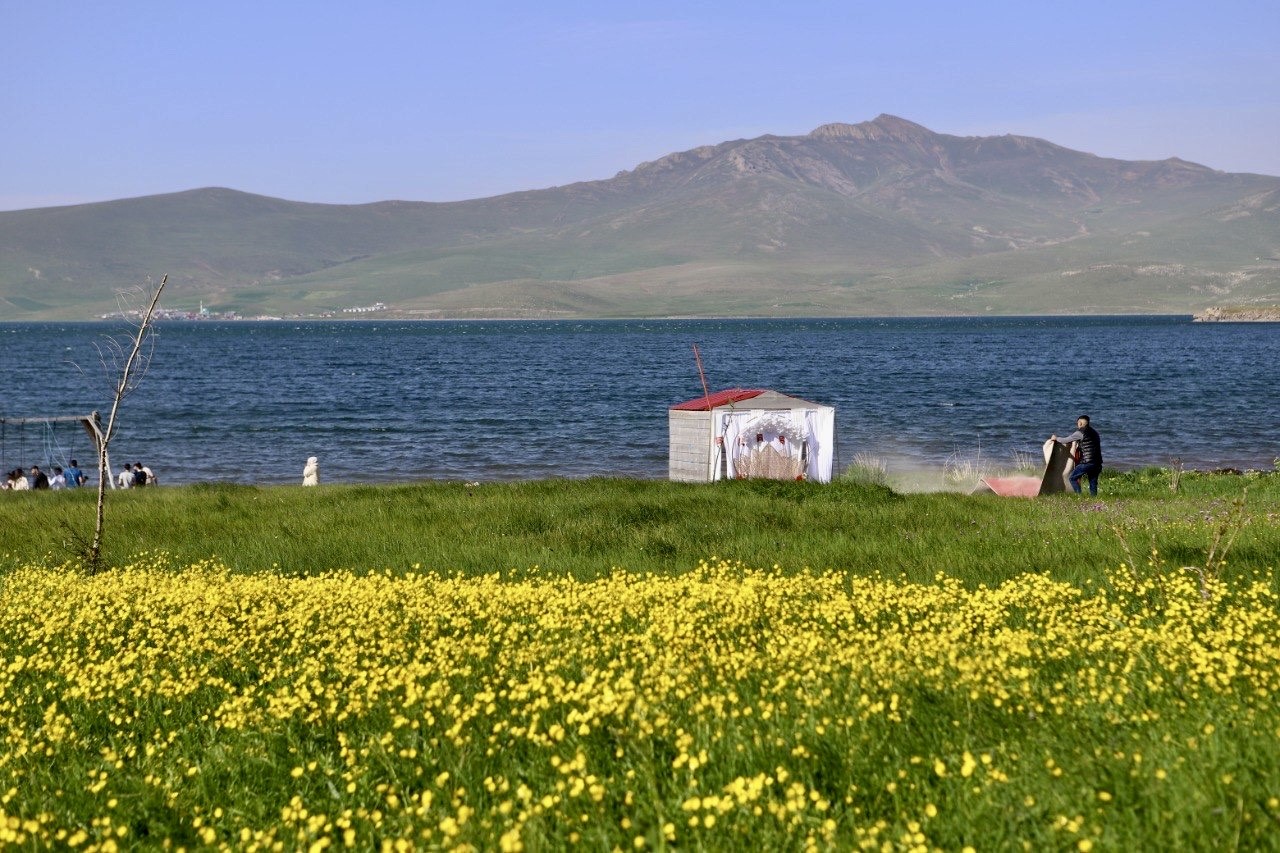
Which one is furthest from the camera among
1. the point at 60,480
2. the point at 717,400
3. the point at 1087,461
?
the point at 60,480

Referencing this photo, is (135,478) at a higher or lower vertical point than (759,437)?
lower

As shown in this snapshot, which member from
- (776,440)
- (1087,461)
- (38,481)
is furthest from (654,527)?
(38,481)

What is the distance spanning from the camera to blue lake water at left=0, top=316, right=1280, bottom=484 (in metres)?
51.7

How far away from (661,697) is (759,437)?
22295 millimetres

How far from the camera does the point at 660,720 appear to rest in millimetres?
8047

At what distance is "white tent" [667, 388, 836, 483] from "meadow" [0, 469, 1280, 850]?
484 inches

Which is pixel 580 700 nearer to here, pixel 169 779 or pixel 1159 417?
pixel 169 779

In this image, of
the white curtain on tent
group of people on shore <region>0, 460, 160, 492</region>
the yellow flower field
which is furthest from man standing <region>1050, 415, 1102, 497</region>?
group of people on shore <region>0, 460, 160, 492</region>

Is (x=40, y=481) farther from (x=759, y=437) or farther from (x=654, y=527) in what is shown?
(x=654, y=527)

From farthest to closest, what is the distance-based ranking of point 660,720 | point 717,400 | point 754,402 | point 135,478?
point 135,478 < point 717,400 < point 754,402 < point 660,720

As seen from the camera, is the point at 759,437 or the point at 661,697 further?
the point at 759,437

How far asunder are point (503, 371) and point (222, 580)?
368 ft

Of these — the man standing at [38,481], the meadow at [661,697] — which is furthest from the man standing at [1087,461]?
the man standing at [38,481]

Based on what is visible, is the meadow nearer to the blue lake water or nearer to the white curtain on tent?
the white curtain on tent
